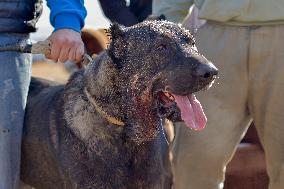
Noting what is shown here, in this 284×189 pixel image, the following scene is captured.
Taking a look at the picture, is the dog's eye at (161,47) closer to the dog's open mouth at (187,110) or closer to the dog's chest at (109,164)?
the dog's open mouth at (187,110)

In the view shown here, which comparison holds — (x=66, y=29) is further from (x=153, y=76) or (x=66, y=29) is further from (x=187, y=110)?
(x=187, y=110)

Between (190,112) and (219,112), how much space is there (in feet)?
2.98

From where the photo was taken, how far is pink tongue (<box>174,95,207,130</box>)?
139 inches

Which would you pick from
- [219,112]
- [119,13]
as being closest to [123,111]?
[219,112]

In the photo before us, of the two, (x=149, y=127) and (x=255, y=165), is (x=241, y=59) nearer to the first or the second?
(x=149, y=127)

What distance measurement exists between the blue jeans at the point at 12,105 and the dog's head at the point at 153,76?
0.45 meters

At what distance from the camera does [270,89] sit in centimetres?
431

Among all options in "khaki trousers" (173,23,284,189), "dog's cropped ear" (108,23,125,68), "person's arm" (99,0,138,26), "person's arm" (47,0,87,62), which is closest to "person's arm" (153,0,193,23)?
"khaki trousers" (173,23,284,189)

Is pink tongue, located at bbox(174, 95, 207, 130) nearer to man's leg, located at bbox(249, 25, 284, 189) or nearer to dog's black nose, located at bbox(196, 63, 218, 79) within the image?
dog's black nose, located at bbox(196, 63, 218, 79)

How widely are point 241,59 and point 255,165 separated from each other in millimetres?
1338

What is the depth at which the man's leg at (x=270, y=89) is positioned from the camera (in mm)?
4258

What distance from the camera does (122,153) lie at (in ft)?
12.4

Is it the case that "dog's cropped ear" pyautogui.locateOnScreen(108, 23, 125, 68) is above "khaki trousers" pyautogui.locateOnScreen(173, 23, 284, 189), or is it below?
above

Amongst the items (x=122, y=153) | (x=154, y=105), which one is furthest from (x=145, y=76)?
(x=122, y=153)
